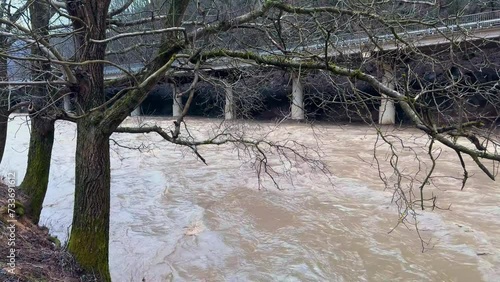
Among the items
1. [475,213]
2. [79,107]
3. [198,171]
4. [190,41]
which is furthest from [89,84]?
[198,171]

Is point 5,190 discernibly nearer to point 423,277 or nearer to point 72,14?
point 72,14

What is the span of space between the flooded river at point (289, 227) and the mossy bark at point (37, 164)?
0.96m

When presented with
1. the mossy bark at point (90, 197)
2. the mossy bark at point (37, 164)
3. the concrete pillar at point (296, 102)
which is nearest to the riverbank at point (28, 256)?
the mossy bark at point (90, 197)

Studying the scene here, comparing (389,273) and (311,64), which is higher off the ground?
(311,64)

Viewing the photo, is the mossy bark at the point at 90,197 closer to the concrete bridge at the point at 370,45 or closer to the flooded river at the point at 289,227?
the concrete bridge at the point at 370,45

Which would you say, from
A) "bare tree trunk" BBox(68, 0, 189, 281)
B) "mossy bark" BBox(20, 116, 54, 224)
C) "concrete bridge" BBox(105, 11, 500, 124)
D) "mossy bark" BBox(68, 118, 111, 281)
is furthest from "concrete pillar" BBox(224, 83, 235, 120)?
"mossy bark" BBox(20, 116, 54, 224)

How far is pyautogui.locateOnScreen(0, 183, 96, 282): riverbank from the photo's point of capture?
3141 mm

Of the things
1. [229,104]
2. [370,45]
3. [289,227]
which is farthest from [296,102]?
[289,227]

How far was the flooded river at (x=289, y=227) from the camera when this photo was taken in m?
5.10

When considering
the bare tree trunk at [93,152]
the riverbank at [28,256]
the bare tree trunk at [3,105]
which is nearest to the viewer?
the riverbank at [28,256]

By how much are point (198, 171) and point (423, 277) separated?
23.7ft

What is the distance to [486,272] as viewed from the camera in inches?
191

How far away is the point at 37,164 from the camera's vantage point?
16.9 ft

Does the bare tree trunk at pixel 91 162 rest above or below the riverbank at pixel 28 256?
above
